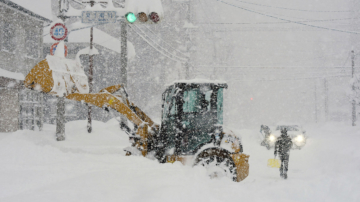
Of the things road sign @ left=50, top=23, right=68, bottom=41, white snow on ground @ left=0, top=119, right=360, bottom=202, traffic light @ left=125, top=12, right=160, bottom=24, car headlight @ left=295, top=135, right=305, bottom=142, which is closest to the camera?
white snow on ground @ left=0, top=119, right=360, bottom=202

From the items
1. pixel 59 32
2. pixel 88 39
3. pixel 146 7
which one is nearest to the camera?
pixel 146 7

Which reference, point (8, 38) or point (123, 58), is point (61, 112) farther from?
point (8, 38)

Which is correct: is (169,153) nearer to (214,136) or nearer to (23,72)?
(214,136)

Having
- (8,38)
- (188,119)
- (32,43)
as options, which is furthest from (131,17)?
(32,43)

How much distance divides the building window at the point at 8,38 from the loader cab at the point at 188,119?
38.7 ft

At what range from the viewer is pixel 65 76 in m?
7.26

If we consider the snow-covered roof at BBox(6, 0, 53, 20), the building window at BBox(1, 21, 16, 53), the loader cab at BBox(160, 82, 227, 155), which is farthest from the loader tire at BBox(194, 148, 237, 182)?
the snow-covered roof at BBox(6, 0, 53, 20)

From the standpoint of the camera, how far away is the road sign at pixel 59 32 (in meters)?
12.0

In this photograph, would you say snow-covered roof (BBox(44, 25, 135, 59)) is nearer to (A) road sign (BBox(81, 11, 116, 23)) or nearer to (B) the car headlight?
(A) road sign (BBox(81, 11, 116, 23))

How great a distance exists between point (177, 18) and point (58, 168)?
3135 centimetres

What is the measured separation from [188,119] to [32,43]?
46.7ft

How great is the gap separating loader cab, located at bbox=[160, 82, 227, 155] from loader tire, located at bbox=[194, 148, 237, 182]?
9.2 inches

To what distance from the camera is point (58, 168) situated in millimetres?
6477

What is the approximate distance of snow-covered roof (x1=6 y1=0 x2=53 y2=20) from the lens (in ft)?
51.2
